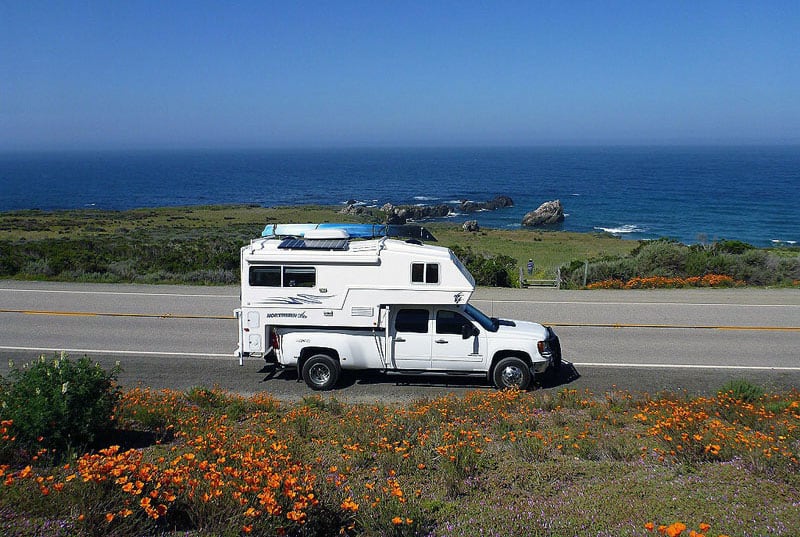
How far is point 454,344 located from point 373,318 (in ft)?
5.43

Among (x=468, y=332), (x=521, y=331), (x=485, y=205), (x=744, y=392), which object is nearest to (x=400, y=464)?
(x=468, y=332)

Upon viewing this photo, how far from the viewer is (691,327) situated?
17312mm

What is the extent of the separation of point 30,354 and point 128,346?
7.13 feet

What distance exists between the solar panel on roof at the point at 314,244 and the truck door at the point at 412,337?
178 centimetres

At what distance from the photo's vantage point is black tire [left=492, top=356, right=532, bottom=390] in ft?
40.9

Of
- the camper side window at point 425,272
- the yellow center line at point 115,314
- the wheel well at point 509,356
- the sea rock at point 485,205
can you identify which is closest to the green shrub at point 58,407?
the camper side window at point 425,272

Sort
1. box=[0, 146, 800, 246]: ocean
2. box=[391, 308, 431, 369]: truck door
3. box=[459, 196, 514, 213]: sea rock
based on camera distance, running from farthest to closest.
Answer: box=[459, 196, 514, 213]: sea rock
box=[0, 146, 800, 246]: ocean
box=[391, 308, 431, 369]: truck door

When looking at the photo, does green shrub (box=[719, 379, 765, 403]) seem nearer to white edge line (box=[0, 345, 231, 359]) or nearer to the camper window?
the camper window

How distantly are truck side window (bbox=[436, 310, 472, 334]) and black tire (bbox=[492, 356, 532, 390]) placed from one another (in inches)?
43.7

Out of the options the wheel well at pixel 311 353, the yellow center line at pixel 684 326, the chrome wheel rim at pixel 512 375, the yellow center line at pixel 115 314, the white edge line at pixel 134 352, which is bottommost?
the white edge line at pixel 134 352

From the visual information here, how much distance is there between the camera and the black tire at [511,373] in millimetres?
12461

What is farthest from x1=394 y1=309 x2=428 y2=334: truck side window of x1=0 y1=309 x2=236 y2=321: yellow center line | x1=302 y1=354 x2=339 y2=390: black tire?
x1=0 y1=309 x2=236 y2=321: yellow center line

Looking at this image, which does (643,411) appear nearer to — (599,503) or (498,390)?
(498,390)

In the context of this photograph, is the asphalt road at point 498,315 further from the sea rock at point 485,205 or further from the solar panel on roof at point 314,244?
the sea rock at point 485,205
